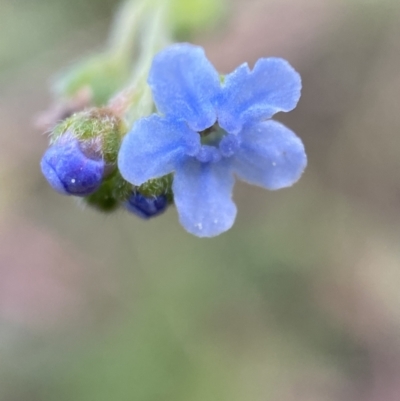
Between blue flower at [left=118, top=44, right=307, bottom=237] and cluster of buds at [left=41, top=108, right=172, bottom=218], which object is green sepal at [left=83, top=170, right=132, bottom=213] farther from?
blue flower at [left=118, top=44, right=307, bottom=237]

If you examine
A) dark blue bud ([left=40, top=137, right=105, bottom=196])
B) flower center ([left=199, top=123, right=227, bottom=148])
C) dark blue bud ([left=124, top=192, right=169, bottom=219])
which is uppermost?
flower center ([left=199, top=123, right=227, bottom=148])

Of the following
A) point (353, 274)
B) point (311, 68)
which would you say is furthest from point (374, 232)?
point (311, 68)

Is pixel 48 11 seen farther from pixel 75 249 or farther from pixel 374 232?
pixel 374 232

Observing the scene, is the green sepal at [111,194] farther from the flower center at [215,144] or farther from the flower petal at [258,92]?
the flower petal at [258,92]

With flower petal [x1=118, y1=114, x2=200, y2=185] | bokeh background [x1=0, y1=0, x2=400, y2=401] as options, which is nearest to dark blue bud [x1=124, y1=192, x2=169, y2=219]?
flower petal [x1=118, y1=114, x2=200, y2=185]

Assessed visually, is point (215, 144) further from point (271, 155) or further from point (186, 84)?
point (186, 84)

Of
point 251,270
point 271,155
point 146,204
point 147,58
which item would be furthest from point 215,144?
point 251,270
